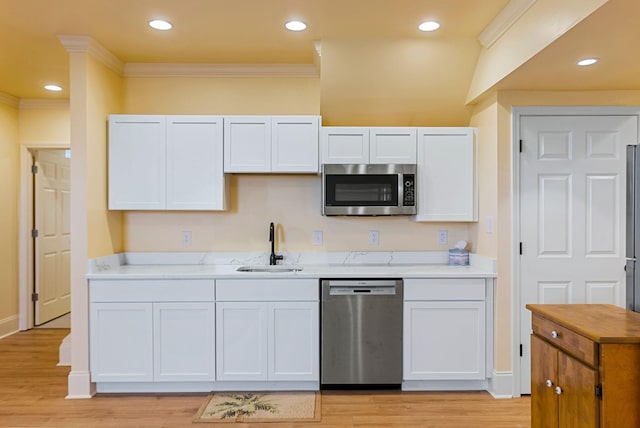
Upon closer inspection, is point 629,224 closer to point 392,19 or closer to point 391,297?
point 391,297

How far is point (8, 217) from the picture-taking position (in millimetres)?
4801

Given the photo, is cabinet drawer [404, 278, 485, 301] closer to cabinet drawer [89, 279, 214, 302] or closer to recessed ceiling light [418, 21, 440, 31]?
cabinet drawer [89, 279, 214, 302]

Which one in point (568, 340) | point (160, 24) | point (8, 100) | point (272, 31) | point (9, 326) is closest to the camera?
point (568, 340)

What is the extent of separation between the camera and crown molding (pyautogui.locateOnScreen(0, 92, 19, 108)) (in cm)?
461

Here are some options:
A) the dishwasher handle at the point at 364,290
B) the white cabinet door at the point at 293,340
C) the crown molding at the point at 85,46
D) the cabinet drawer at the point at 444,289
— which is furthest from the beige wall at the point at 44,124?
the cabinet drawer at the point at 444,289

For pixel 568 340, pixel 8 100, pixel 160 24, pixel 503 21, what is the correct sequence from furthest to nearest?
1. pixel 8 100
2. pixel 160 24
3. pixel 503 21
4. pixel 568 340

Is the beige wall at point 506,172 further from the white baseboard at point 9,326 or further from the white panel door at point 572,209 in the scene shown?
the white baseboard at point 9,326

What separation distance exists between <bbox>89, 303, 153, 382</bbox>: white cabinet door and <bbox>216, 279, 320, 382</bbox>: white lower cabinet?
0.52m

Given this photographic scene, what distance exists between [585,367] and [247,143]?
263cm

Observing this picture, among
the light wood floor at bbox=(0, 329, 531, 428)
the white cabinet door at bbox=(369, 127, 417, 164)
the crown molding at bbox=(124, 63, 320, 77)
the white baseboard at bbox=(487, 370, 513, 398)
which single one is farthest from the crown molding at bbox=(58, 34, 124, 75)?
the white baseboard at bbox=(487, 370, 513, 398)

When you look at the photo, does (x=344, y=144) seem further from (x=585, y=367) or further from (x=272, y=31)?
(x=585, y=367)

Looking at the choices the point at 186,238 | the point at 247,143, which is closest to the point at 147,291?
the point at 186,238

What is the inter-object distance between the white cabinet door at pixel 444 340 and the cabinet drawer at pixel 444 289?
1.7 inches

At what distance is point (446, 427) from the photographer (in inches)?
109
